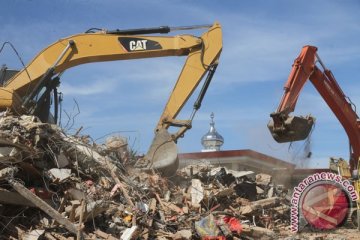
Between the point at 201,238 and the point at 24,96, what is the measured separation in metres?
5.28

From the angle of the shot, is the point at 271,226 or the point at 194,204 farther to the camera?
the point at 271,226

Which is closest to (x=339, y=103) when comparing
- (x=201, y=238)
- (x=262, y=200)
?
(x=262, y=200)

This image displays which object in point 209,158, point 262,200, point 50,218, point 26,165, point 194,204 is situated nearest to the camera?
point 50,218

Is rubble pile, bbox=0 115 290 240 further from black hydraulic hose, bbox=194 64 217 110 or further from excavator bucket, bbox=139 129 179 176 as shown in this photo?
black hydraulic hose, bbox=194 64 217 110

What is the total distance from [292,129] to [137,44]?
4082 millimetres

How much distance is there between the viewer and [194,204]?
418 inches

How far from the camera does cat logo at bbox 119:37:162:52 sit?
43.0 feet

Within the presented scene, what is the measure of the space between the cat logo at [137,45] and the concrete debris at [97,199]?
2401 mm

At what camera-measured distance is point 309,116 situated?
11.9 m

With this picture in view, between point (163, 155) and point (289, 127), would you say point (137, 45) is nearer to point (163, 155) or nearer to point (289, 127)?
point (163, 155)

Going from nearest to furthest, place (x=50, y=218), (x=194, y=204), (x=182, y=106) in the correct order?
(x=50, y=218), (x=194, y=204), (x=182, y=106)

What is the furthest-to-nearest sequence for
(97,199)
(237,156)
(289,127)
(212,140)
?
1. (212,140)
2. (237,156)
3. (289,127)
4. (97,199)

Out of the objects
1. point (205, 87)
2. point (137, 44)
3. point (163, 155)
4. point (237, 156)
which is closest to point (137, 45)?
point (137, 44)

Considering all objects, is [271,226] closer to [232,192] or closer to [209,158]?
[232,192]
